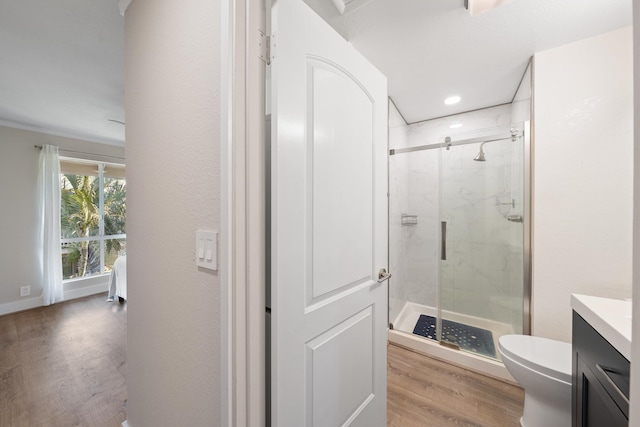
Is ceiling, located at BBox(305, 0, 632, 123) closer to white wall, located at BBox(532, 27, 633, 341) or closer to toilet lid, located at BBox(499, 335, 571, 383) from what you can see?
white wall, located at BBox(532, 27, 633, 341)

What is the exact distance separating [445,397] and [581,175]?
5.58 feet

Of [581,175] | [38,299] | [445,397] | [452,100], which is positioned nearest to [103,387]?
[445,397]

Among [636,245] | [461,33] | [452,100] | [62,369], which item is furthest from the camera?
[452,100]

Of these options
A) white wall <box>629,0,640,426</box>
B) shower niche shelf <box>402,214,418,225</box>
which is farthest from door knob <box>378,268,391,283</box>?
shower niche shelf <box>402,214,418,225</box>

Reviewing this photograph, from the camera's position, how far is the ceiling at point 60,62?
1.43 metres

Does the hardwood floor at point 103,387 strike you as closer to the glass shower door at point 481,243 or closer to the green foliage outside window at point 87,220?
the glass shower door at point 481,243

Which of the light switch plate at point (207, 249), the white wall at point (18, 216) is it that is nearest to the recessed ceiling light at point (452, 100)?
the light switch plate at point (207, 249)

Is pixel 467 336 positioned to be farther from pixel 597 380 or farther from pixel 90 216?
pixel 90 216

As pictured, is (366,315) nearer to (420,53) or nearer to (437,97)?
(420,53)

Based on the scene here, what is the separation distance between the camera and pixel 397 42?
1.66m

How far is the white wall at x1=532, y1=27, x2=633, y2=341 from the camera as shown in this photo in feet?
4.89

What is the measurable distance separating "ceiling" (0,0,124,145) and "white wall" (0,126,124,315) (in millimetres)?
217

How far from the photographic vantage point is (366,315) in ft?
4.02

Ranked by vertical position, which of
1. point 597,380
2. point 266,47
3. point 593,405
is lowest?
point 593,405
